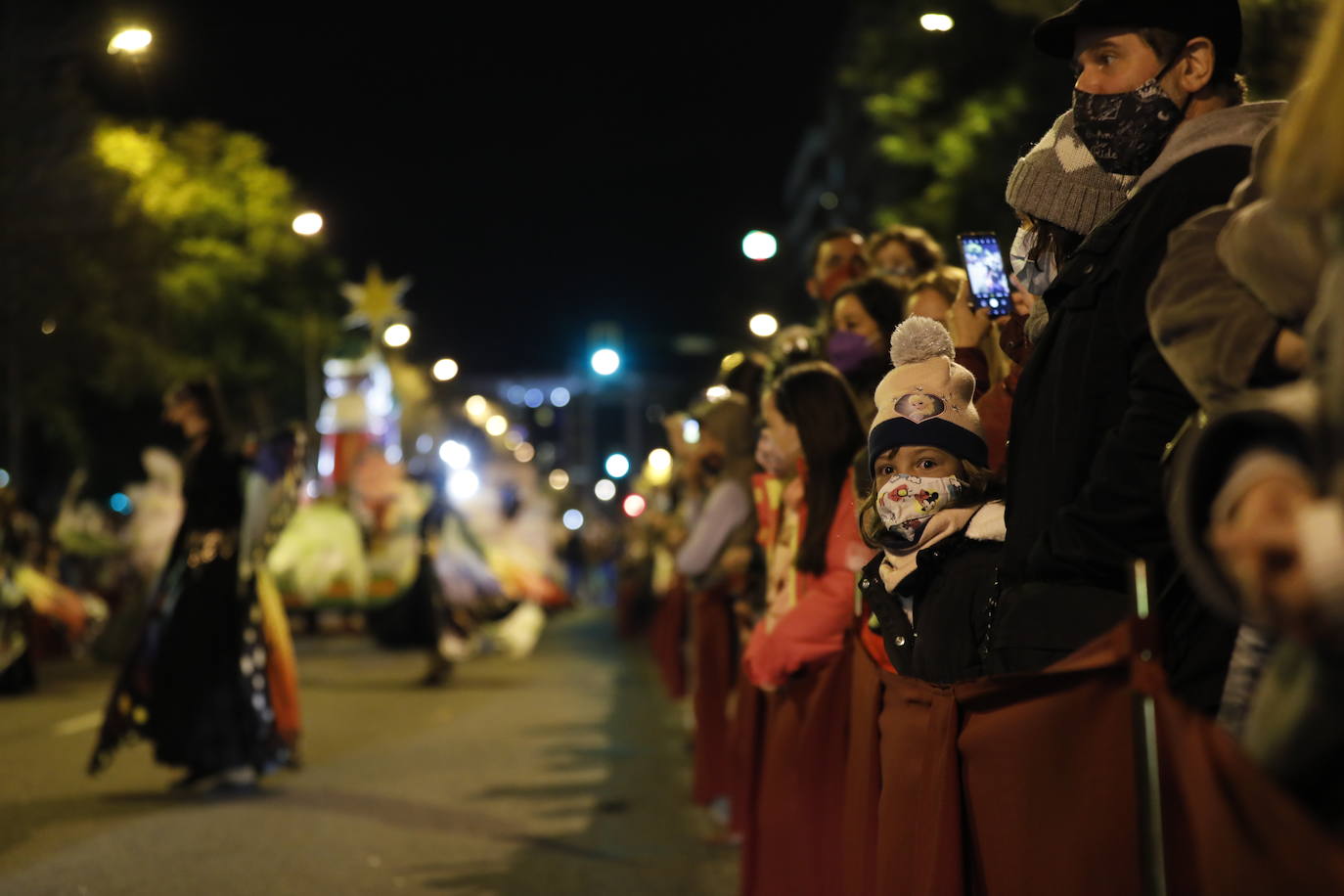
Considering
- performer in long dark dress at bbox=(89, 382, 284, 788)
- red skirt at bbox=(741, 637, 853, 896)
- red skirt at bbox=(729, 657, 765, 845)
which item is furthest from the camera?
performer in long dark dress at bbox=(89, 382, 284, 788)

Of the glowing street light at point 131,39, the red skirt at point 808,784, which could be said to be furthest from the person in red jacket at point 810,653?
the glowing street light at point 131,39

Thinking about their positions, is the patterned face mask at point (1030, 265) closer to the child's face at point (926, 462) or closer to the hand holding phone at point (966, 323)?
the child's face at point (926, 462)

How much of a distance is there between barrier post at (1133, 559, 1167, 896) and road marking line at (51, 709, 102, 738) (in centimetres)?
1208

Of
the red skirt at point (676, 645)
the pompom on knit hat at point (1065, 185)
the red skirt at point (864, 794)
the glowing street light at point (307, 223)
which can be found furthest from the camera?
the glowing street light at point (307, 223)

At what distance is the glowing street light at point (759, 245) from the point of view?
690 inches

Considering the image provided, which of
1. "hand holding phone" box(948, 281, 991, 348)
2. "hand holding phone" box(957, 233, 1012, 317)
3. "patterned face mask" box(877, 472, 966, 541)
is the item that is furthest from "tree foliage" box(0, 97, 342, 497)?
"patterned face mask" box(877, 472, 966, 541)

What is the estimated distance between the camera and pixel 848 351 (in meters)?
7.20

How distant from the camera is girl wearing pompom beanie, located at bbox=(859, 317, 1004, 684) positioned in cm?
445

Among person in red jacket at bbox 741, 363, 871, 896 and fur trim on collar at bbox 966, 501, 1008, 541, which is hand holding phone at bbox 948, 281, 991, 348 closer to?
person in red jacket at bbox 741, 363, 871, 896

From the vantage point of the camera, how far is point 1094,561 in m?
3.36

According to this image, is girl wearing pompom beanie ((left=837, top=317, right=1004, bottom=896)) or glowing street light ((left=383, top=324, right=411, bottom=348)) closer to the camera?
girl wearing pompom beanie ((left=837, top=317, right=1004, bottom=896))

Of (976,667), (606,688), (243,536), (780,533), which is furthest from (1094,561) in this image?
(606,688)

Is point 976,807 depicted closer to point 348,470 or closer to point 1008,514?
point 1008,514

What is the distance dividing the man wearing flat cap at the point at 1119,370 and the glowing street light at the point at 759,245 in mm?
13586
